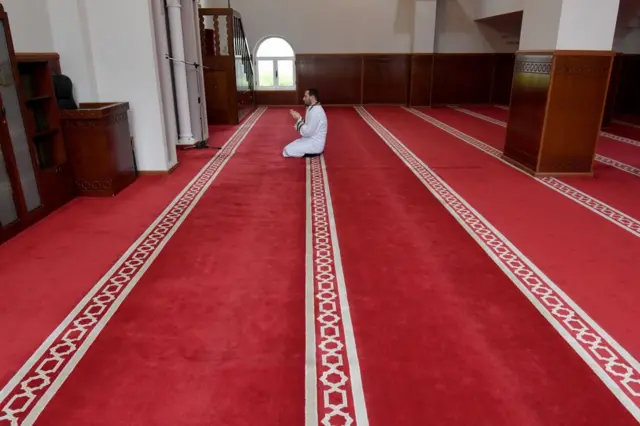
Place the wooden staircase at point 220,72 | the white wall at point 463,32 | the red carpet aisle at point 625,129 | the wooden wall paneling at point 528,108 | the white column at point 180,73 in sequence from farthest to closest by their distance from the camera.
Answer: the white wall at point 463,32 → the wooden staircase at point 220,72 → the red carpet aisle at point 625,129 → the white column at point 180,73 → the wooden wall paneling at point 528,108

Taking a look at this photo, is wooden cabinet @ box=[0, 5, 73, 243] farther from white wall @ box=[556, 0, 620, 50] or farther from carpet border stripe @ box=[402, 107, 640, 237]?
white wall @ box=[556, 0, 620, 50]

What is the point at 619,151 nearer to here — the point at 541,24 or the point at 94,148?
the point at 541,24

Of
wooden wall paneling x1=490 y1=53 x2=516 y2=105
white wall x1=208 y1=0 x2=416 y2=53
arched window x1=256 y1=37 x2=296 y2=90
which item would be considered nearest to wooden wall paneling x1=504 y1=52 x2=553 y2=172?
white wall x1=208 y1=0 x2=416 y2=53

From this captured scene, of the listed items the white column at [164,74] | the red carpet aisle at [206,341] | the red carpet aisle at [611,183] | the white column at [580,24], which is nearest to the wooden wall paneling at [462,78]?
the red carpet aisle at [611,183]

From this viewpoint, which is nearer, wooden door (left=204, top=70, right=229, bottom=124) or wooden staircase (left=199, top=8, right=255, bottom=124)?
wooden staircase (left=199, top=8, right=255, bottom=124)

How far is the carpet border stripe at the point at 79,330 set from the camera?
1790 millimetres

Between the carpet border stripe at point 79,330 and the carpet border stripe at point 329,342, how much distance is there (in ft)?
3.09

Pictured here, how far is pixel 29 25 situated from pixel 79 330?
3.03m

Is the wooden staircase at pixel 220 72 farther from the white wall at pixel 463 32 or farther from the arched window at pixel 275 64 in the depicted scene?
the white wall at pixel 463 32

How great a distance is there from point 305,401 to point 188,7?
5.74m

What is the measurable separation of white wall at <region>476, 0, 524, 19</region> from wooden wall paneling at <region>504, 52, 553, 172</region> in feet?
11.4

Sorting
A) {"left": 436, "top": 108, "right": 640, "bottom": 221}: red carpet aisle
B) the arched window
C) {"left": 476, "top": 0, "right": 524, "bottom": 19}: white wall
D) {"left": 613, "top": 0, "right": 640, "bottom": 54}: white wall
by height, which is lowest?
{"left": 436, "top": 108, "right": 640, "bottom": 221}: red carpet aisle

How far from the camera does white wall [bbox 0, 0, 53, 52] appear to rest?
3867 mm

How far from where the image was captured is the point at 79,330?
223cm
